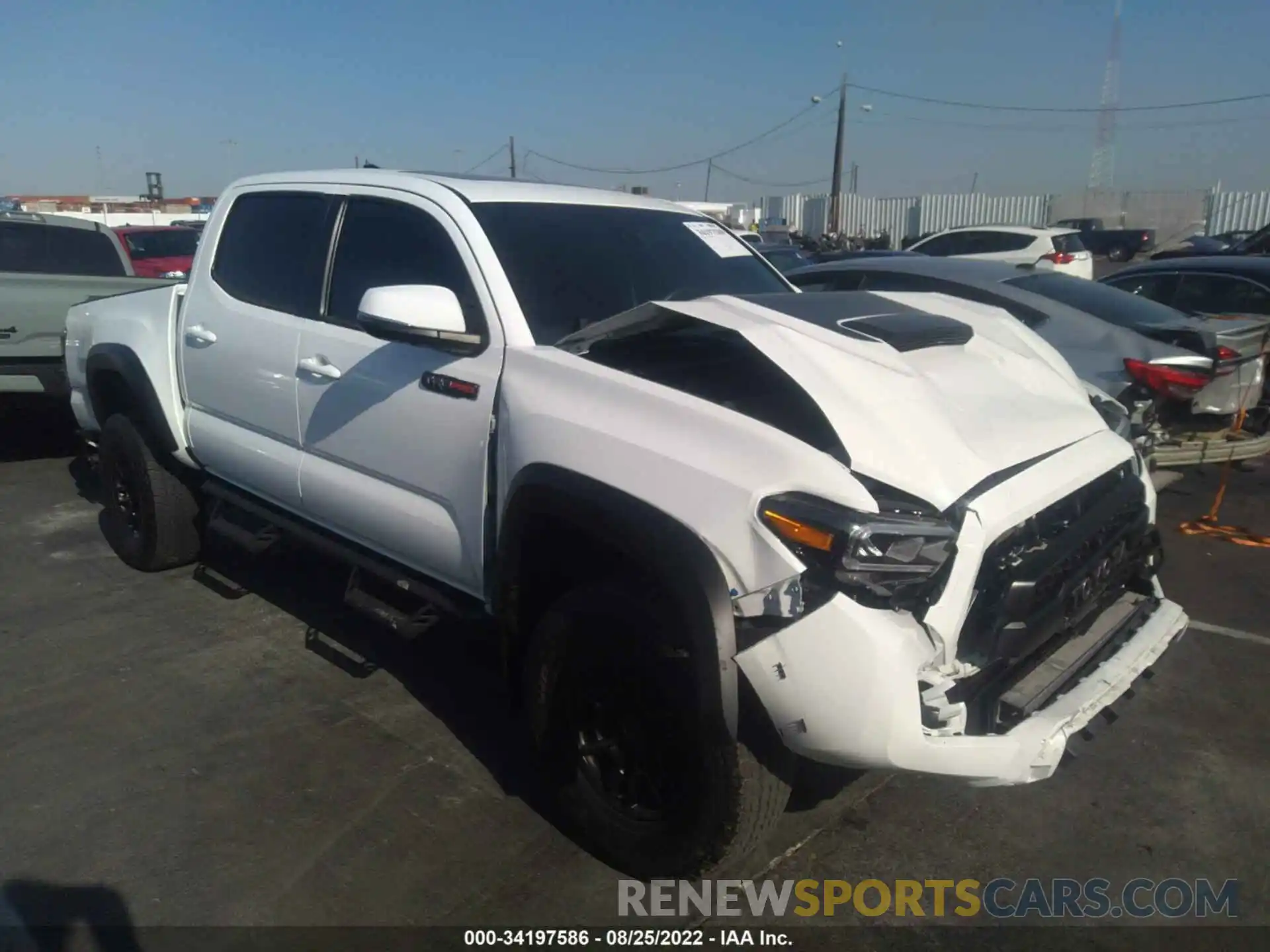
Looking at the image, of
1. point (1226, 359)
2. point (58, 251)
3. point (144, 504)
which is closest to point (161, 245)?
point (58, 251)

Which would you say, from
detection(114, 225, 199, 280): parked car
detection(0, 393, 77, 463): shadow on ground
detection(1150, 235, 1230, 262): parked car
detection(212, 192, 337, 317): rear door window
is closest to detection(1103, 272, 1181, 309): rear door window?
detection(212, 192, 337, 317): rear door window

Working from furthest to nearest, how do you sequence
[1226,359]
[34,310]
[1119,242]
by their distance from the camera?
[1119,242] → [34,310] → [1226,359]

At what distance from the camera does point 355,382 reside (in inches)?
143

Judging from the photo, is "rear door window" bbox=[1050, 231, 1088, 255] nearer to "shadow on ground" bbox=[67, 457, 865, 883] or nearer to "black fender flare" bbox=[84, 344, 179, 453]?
"shadow on ground" bbox=[67, 457, 865, 883]

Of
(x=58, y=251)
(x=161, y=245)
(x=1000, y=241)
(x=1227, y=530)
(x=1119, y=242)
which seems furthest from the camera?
(x=1119, y=242)

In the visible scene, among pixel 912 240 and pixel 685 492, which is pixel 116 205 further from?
pixel 685 492

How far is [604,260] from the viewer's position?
3717mm

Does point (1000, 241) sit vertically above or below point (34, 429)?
above

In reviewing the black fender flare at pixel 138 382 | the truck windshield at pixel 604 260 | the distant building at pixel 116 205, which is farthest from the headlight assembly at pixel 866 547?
the distant building at pixel 116 205

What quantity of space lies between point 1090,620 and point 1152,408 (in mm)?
1441

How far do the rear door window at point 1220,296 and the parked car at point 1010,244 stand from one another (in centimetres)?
889

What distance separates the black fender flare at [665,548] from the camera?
2.39m

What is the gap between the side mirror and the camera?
3045 millimetres

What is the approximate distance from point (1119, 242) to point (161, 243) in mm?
29615
